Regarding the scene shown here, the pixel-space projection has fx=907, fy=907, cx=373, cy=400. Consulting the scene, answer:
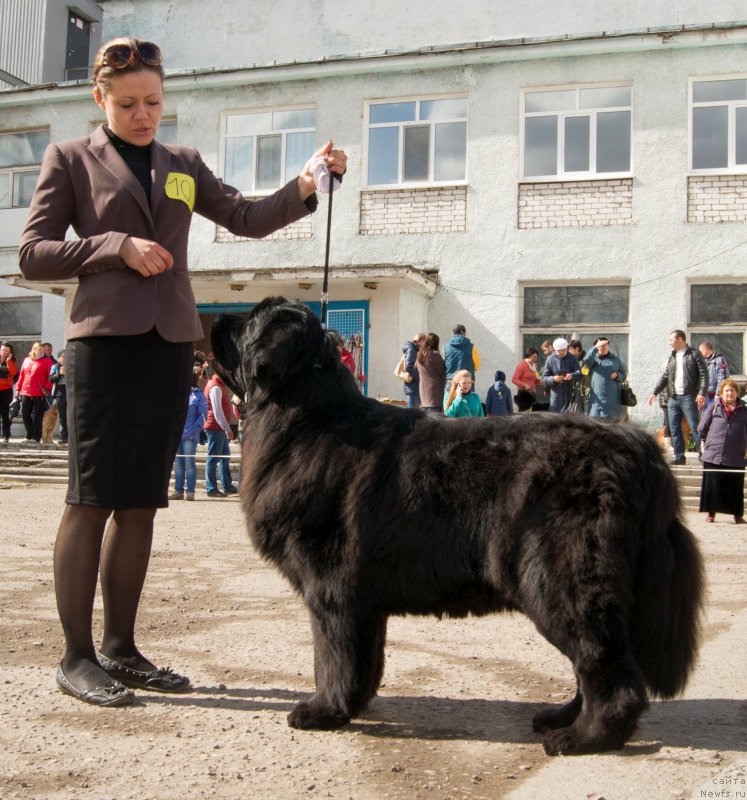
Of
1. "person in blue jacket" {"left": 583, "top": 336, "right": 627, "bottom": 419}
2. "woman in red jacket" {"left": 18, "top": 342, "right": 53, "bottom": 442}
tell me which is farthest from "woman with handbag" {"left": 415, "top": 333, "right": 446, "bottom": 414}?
"woman in red jacket" {"left": 18, "top": 342, "right": 53, "bottom": 442}

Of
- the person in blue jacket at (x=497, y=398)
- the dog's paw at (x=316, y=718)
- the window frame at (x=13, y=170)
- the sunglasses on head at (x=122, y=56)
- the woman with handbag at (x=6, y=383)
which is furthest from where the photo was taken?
the window frame at (x=13, y=170)

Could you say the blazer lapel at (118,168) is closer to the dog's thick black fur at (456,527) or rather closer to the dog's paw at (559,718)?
the dog's thick black fur at (456,527)

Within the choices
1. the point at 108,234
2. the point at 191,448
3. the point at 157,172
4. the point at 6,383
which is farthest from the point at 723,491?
the point at 6,383

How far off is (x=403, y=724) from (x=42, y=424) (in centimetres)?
1537

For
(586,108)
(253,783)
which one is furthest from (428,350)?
(253,783)

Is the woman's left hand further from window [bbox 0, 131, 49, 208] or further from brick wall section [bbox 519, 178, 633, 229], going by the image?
window [bbox 0, 131, 49, 208]

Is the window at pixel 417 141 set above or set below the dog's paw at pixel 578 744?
above

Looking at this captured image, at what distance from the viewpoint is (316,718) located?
3209mm

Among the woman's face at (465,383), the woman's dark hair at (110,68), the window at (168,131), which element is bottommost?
the woman's face at (465,383)

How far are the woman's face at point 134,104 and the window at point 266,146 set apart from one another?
15701 mm

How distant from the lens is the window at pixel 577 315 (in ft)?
56.5

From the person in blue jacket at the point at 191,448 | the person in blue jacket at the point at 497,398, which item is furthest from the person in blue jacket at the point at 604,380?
the person in blue jacket at the point at 191,448

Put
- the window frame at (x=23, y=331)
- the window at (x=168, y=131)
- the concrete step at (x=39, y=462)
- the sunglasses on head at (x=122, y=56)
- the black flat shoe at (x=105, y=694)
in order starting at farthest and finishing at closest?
the window frame at (x=23, y=331)
the window at (x=168, y=131)
the concrete step at (x=39, y=462)
the sunglasses on head at (x=122, y=56)
the black flat shoe at (x=105, y=694)

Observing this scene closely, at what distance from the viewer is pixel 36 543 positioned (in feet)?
26.2
